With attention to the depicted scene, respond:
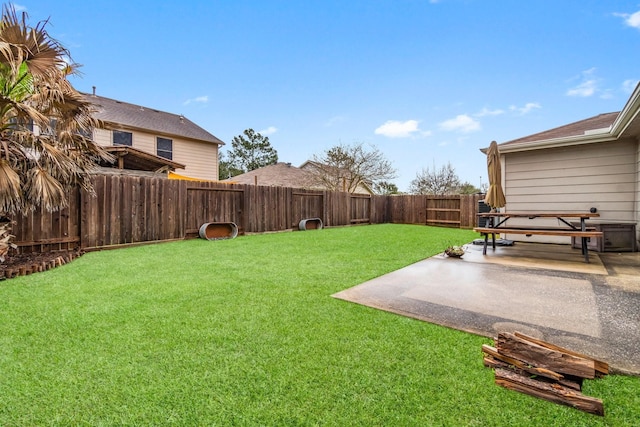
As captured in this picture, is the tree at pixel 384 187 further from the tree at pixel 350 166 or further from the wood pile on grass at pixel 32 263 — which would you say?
the wood pile on grass at pixel 32 263

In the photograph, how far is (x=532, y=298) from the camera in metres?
2.90

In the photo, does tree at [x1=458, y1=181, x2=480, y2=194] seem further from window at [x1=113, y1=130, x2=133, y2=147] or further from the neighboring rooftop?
window at [x1=113, y1=130, x2=133, y2=147]

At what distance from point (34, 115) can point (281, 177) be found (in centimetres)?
2078

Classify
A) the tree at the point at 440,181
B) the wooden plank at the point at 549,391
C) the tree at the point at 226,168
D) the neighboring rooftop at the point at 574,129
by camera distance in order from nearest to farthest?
the wooden plank at the point at 549,391, the neighboring rooftop at the point at 574,129, the tree at the point at 440,181, the tree at the point at 226,168

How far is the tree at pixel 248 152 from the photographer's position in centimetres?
3541

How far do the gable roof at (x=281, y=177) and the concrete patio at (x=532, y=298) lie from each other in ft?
63.8

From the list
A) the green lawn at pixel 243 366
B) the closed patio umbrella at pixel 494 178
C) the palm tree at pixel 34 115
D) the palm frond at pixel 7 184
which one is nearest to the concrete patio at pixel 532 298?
the green lawn at pixel 243 366

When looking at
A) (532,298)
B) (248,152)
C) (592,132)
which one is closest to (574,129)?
(592,132)

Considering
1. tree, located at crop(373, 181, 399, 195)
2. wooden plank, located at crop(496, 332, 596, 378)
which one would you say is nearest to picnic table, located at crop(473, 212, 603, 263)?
wooden plank, located at crop(496, 332, 596, 378)

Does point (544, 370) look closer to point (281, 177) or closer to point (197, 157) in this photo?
point (197, 157)

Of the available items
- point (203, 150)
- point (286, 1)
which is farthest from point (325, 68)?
point (203, 150)

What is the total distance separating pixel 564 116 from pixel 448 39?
5.80 m

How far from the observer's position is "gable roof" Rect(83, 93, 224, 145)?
12452 millimetres

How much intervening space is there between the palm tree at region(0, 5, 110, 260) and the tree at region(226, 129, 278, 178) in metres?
31.3
